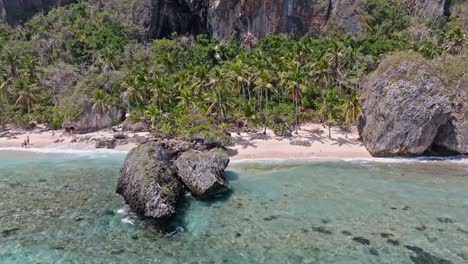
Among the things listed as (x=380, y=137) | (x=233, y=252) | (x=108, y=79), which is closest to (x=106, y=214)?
(x=233, y=252)

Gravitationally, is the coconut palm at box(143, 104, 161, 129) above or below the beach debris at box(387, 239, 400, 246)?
above

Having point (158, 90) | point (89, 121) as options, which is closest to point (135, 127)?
point (158, 90)

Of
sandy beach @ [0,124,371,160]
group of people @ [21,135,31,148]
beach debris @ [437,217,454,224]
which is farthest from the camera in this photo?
group of people @ [21,135,31,148]

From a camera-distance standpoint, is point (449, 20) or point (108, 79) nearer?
point (108, 79)

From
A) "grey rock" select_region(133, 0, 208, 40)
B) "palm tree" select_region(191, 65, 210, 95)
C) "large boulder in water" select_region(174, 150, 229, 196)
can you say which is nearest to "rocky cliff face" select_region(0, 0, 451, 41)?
"grey rock" select_region(133, 0, 208, 40)

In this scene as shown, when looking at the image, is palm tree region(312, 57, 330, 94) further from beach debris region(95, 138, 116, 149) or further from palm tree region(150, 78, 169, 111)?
beach debris region(95, 138, 116, 149)

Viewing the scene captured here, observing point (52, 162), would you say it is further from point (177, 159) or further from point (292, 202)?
point (292, 202)

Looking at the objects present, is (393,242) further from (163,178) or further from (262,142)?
(262,142)
